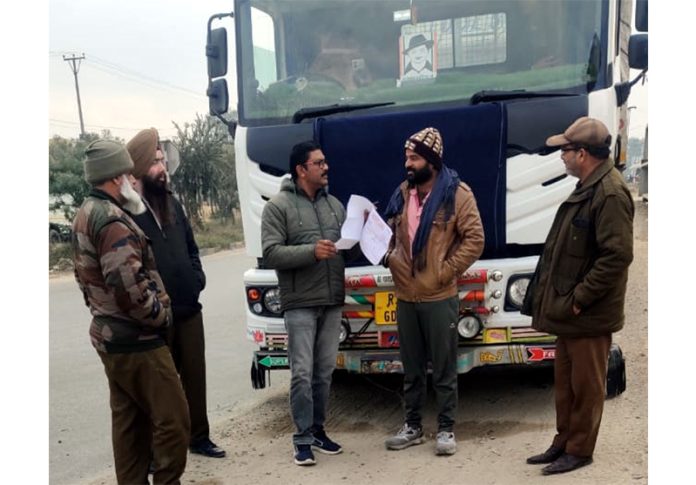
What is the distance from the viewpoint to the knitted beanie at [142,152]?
4.25 metres

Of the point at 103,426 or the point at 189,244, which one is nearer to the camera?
the point at 189,244

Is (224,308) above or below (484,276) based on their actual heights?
below

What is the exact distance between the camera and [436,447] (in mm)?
4531

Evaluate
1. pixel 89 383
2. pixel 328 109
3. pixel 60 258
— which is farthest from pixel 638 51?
pixel 60 258

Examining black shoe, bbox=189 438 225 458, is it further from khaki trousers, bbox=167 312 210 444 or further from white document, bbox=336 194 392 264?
white document, bbox=336 194 392 264

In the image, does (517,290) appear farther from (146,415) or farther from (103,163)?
(103,163)

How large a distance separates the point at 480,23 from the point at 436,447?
Answer: 110 inches

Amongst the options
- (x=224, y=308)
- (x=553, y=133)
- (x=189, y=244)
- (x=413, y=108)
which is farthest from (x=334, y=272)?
(x=224, y=308)

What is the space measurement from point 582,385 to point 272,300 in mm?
2150

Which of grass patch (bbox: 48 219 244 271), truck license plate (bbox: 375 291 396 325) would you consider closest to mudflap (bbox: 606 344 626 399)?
truck license plate (bbox: 375 291 396 325)

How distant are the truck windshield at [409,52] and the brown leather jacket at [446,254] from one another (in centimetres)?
91

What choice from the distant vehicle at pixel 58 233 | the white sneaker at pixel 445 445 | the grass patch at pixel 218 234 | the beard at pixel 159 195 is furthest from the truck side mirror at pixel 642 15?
the distant vehicle at pixel 58 233

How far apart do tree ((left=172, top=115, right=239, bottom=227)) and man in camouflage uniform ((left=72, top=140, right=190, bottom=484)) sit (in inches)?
835

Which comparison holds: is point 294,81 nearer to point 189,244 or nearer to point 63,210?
point 189,244
